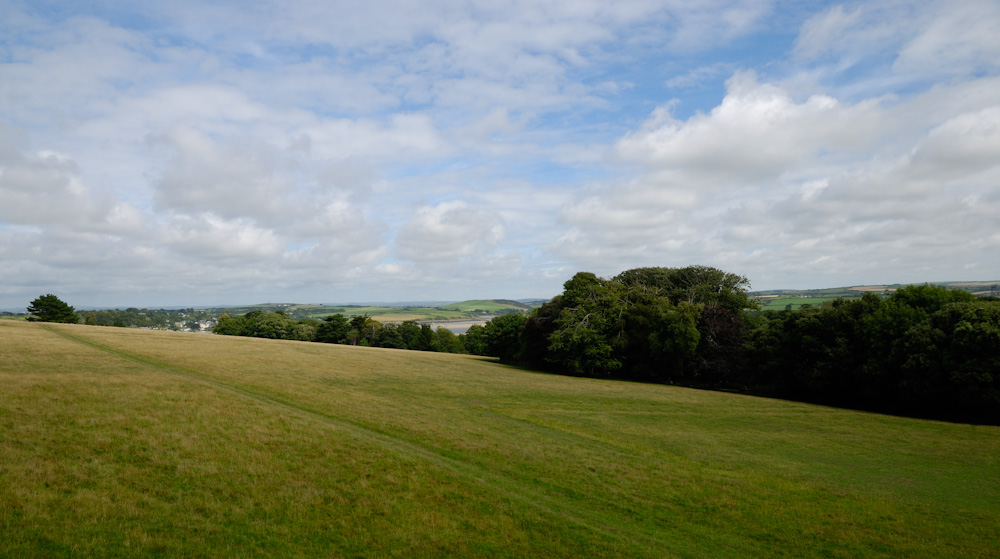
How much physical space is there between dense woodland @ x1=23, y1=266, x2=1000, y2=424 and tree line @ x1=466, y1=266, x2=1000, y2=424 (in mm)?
107

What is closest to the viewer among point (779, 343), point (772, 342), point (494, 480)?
point (494, 480)

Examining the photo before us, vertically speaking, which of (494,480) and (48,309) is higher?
(48,309)

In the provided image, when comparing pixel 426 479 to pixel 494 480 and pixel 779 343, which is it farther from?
pixel 779 343

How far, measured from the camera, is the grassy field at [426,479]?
1093cm

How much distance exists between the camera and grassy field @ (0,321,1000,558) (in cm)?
1093

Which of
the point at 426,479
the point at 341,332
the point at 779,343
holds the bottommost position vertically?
the point at 426,479

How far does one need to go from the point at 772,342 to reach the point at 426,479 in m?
48.4

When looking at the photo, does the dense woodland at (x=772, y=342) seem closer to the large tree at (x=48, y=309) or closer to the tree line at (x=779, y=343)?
the tree line at (x=779, y=343)

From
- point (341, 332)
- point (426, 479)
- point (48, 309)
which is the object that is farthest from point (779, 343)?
point (48, 309)

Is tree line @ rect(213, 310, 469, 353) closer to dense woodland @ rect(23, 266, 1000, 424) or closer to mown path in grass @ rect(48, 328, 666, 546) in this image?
dense woodland @ rect(23, 266, 1000, 424)

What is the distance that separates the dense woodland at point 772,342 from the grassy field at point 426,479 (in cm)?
820

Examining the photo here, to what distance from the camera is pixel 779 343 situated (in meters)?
51.4

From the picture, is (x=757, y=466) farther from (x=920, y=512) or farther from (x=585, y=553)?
(x=585, y=553)

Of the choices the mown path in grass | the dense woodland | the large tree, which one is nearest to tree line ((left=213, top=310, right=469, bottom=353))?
the large tree
